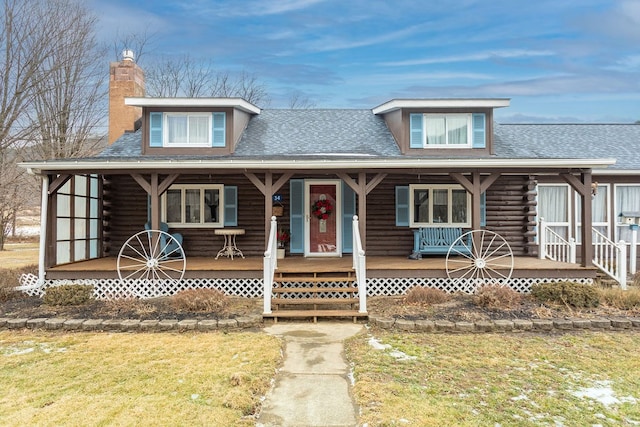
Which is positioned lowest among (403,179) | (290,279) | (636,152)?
(290,279)

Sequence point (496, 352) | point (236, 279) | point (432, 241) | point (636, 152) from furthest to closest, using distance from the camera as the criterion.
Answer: point (636, 152) < point (432, 241) < point (236, 279) < point (496, 352)

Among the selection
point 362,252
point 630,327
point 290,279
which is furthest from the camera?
point 290,279

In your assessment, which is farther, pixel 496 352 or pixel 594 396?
pixel 496 352

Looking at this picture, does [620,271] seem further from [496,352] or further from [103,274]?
[103,274]

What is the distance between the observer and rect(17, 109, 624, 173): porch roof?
32.2 feet

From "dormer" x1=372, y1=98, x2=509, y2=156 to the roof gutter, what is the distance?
2.46 metres

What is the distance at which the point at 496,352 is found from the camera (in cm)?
614

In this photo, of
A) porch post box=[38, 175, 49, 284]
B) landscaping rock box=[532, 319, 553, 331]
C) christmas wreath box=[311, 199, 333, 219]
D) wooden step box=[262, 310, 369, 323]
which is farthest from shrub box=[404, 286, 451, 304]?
porch post box=[38, 175, 49, 284]

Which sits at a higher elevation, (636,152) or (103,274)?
(636,152)

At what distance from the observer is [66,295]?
28.4ft

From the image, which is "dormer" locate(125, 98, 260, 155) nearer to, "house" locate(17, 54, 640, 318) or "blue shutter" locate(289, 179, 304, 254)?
"house" locate(17, 54, 640, 318)

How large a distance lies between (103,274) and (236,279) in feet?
9.67

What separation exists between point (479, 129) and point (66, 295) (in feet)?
35.4

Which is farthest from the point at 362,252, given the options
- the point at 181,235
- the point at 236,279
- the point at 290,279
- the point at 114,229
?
the point at 114,229
